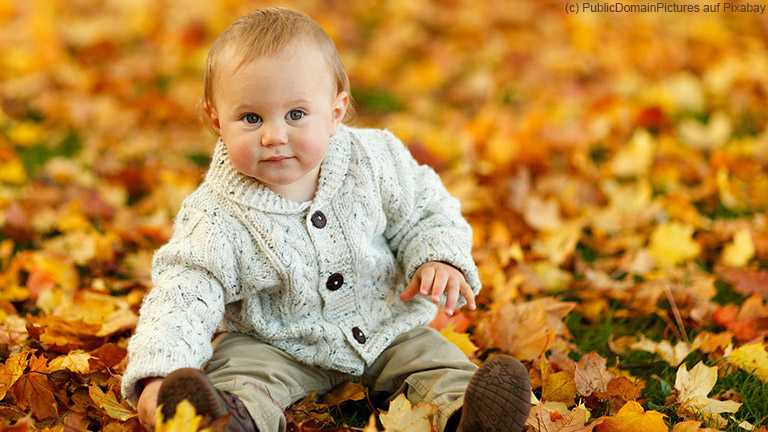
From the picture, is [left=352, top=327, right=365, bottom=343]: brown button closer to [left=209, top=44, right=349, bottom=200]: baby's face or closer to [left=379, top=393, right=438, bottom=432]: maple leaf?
[left=379, top=393, right=438, bottom=432]: maple leaf

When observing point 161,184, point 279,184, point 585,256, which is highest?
point 279,184

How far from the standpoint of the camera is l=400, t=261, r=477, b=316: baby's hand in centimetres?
180

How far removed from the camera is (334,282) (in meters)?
1.86

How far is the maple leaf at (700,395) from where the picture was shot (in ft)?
6.07

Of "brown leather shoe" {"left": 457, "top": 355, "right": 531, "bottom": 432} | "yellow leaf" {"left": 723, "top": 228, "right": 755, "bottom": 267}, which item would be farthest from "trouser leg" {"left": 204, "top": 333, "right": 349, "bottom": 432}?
"yellow leaf" {"left": 723, "top": 228, "right": 755, "bottom": 267}

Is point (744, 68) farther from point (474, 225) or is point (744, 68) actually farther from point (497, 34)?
point (474, 225)

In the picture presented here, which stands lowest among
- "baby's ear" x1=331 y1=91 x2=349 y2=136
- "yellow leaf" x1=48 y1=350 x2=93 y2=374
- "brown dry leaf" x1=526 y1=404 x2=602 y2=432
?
"brown dry leaf" x1=526 y1=404 x2=602 y2=432

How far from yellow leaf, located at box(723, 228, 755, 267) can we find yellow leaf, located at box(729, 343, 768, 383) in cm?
70

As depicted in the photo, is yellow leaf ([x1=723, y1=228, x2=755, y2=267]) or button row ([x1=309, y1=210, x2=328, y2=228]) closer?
button row ([x1=309, y1=210, x2=328, y2=228])

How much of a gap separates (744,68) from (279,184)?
3596 mm

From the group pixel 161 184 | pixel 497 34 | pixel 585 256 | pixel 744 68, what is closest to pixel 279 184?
pixel 585 256

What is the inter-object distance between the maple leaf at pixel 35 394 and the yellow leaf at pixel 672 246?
2.03 m

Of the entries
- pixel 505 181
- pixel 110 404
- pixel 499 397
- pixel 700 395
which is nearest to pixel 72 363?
pixel 110 404

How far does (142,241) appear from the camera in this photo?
2826 millimetres
